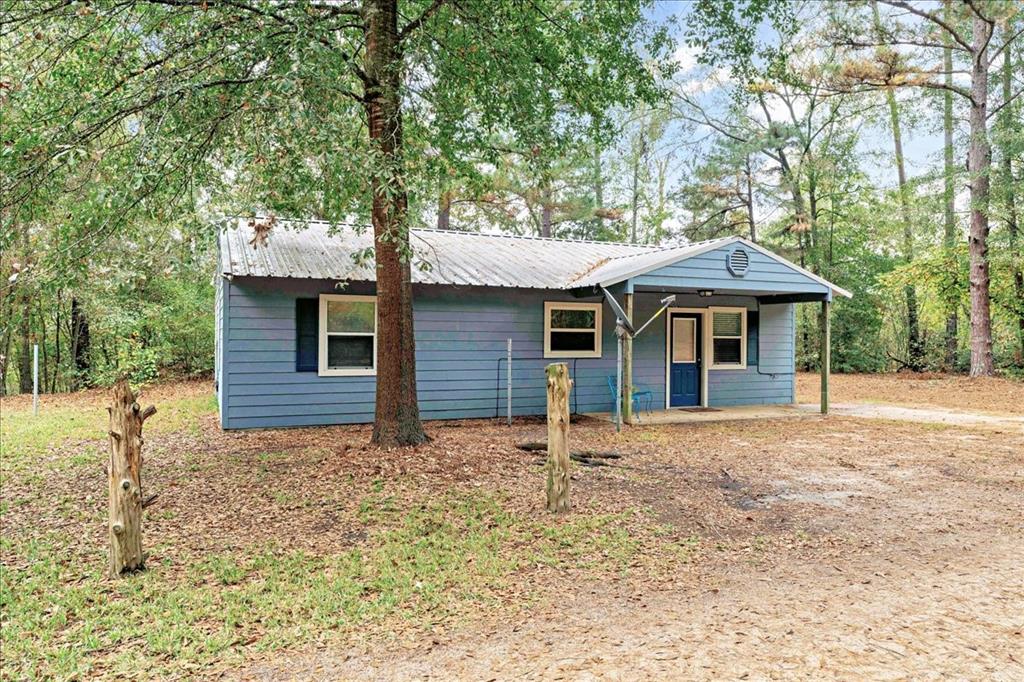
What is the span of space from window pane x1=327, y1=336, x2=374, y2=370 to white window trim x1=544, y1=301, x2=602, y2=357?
3115 millimetres

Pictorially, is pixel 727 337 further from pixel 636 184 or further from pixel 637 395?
pixel 636 184

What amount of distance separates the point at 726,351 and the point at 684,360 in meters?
0.99

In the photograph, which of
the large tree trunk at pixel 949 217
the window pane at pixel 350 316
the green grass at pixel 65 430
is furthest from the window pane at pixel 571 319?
the large tree trunk at pixel 949 217

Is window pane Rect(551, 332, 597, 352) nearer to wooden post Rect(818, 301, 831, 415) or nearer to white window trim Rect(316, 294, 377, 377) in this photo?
white window trim Rect(316, 294, 377, 377)

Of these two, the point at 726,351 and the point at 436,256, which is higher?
the point at 436,256

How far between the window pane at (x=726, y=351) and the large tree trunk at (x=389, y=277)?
7.28m

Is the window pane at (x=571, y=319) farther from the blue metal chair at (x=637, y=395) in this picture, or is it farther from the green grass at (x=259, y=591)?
the green grass at (x=259, y=591)

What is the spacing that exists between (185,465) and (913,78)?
1939 cm

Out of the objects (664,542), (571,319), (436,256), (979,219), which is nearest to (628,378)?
(571,319)

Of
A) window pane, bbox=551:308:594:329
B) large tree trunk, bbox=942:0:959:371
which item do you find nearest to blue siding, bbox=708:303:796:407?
window pane, bbox=551:308:594:329

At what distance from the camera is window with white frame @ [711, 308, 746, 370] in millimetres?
12148

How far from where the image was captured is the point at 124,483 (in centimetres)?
381

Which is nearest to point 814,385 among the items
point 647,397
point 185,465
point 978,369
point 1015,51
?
point 978,369

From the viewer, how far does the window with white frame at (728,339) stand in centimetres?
1215
